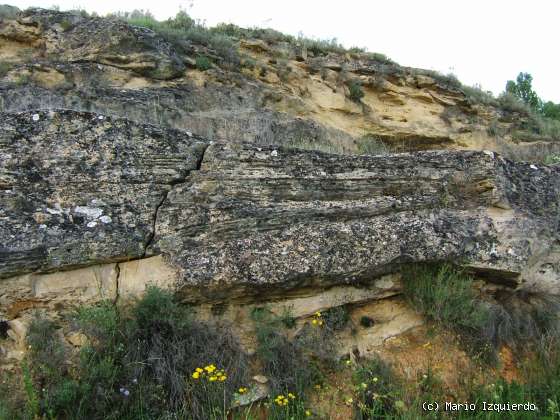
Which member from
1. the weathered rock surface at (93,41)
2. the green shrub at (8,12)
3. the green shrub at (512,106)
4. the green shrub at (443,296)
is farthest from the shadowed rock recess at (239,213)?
the green shrub at (512,106)

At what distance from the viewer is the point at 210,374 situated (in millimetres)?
4336

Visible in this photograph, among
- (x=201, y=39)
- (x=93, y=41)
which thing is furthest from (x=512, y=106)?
(x=93, y=41)

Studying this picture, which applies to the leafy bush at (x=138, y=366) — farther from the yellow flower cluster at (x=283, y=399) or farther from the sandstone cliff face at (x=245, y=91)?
the sandstone cliff face at (x=245, y=91)

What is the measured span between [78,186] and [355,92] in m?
7.44

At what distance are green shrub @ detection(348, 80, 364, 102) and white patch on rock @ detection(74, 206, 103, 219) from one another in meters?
7.33

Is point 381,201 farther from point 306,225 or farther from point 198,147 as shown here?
point 198,147

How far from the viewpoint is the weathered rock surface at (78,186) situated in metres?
4.36

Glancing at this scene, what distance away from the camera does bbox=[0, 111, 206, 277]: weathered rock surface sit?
436 cm

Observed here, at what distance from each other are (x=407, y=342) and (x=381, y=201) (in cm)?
151

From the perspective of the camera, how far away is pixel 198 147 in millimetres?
5316

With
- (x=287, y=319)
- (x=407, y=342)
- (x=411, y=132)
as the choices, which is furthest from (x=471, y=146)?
(x=287, y=319)

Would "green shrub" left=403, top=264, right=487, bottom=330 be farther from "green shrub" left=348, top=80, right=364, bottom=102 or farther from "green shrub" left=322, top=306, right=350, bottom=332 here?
"green shrub" left=348, top=80, right=364, bottom=102

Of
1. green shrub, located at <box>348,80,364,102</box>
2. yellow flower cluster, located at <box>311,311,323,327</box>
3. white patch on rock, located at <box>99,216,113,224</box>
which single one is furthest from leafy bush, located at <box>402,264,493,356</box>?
green shrub, located at <box>348,80,364,102</box>

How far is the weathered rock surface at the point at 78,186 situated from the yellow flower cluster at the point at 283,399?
1796mm
